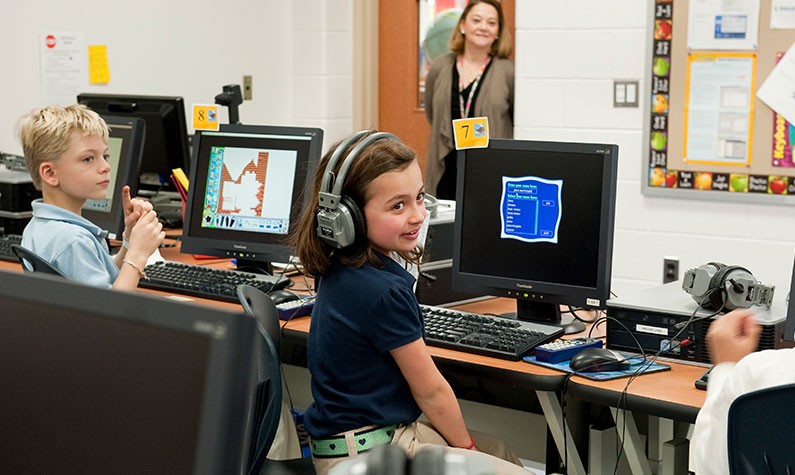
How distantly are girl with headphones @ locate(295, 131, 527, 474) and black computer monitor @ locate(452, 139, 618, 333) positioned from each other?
1.37 feet

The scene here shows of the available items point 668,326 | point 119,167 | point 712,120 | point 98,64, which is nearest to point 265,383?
point 668,326

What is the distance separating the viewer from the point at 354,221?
2045 millimetres

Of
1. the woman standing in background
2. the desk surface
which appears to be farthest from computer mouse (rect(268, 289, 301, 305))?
the woman standing in background

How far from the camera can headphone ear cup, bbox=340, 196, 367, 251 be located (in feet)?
6.66

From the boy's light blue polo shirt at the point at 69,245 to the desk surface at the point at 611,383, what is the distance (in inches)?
20.4

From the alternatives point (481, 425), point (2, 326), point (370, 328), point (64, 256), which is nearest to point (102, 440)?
point (2, 326)

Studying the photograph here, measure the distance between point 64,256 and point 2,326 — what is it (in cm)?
163

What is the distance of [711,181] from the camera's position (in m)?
4.00

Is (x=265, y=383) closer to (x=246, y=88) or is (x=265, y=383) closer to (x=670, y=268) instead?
(x=670, y=268)

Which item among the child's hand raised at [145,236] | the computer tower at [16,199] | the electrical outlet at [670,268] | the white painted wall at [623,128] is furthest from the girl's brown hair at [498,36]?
the child's hand raised at [145,236]

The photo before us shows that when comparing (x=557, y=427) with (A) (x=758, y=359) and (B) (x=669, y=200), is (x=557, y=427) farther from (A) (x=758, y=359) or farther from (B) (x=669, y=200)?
(B) (x=669, y=200)

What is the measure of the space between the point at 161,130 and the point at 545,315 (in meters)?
1.61

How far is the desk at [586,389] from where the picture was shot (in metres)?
1.95

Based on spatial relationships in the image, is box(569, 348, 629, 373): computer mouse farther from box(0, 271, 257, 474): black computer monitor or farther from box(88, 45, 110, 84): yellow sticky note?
box(88, 45, 110, 84): yellow sticky note
